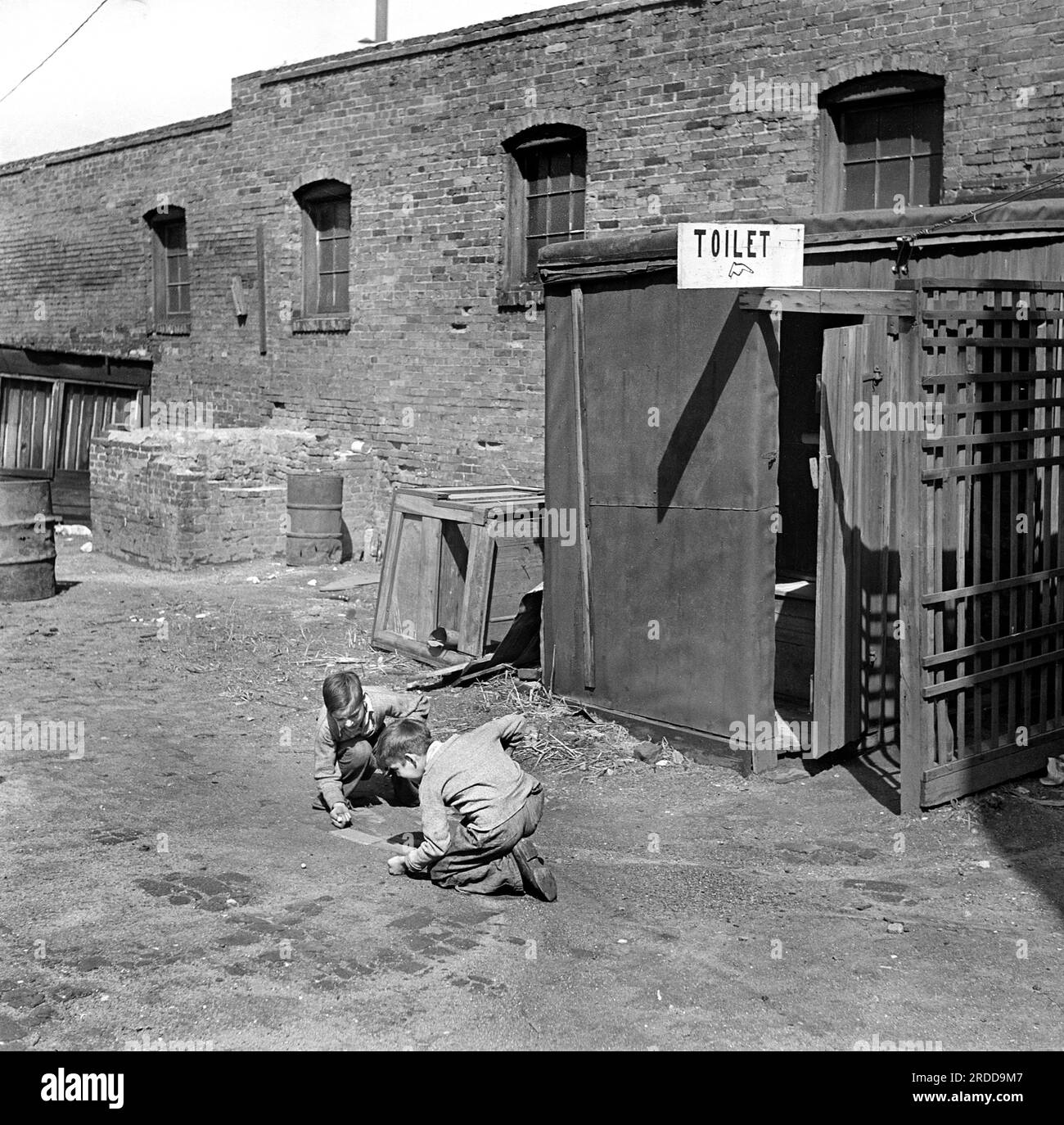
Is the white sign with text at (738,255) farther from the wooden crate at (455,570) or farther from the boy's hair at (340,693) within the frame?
the wooden crate at (455,570)

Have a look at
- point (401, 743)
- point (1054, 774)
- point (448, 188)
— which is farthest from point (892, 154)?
point (401, 743)

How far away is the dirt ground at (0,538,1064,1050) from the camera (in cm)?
436

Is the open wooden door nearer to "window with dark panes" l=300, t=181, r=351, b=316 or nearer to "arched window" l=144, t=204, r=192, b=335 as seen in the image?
"window with dark panes" l=300, t=181, r=351, b=316

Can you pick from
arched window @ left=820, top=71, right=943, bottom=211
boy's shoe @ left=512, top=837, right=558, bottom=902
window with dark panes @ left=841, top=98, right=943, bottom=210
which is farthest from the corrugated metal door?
boy's shoe @ left=512, top=837, right=558, bottom=902

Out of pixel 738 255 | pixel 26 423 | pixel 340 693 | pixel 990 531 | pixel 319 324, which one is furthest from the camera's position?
pixel 26 423

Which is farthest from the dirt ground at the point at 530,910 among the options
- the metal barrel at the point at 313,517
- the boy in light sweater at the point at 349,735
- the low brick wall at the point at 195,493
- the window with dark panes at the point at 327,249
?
the window with dark panes at the point at 327,249

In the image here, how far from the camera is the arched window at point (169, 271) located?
61.0 ft

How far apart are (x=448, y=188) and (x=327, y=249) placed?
276 cm

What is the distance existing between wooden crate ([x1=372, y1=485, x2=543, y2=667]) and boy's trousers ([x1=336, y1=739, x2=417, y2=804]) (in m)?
2.59

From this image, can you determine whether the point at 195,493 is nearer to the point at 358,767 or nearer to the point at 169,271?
the point at 169,271

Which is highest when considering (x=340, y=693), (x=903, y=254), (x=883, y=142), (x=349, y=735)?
(x=883, y=142)

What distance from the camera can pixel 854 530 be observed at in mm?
7191

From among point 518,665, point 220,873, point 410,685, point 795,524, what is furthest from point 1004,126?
point 220,873

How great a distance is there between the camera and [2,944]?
5.02 metres
